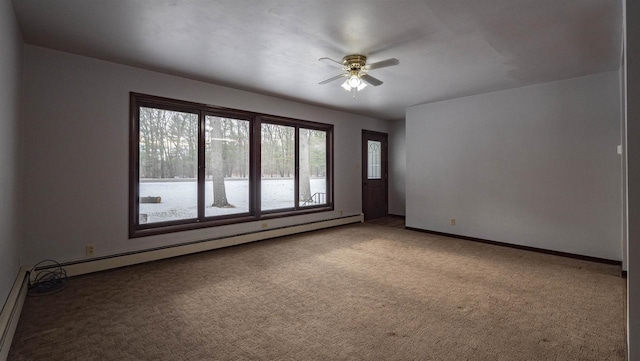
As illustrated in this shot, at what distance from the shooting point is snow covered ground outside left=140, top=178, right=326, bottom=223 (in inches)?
170

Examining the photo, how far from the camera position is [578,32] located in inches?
117

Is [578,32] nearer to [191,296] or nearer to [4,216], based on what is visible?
[191,296]

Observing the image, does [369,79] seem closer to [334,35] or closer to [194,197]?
[334,35]

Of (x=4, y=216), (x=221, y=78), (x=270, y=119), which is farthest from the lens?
(x=270, y=119)

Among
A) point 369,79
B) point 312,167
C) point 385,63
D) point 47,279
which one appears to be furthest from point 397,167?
point 47,279

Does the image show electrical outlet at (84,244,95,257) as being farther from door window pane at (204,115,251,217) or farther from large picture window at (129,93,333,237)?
door window pane at (204,115,251,217)

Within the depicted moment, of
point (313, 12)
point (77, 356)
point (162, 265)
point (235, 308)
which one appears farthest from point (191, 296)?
point (313, 12)

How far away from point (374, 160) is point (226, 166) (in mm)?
4241

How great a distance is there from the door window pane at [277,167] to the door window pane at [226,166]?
1.21ft

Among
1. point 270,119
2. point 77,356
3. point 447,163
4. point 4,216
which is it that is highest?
point 270,119

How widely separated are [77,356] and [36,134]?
2.65m

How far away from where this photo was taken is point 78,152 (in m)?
3.61

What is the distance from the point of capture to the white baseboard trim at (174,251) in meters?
3.61

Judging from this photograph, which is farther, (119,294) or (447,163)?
(447,163)
